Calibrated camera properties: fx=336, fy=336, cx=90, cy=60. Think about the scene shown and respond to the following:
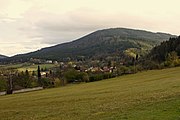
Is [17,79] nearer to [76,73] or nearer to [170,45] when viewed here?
[76,73]

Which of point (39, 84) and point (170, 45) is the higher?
point (170, 45)

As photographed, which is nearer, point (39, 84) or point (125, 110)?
point (125, 110)

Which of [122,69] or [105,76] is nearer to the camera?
[105,76]

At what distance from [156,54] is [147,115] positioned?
443 ft

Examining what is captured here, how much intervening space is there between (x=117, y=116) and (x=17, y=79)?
118 m

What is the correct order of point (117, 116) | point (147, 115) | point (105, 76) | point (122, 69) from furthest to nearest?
point (122, 69), point (105, 76), point (117, 116), point (147, 115)

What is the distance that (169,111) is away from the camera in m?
20.3

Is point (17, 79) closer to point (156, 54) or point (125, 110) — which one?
point (156, 54)

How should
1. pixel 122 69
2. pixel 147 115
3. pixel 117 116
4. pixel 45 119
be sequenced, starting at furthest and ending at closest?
1. pixel 122 69
2. pixel 45 119
3. pixel 117 116
4. pixel 147 115

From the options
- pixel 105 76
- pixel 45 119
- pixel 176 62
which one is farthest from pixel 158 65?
pixel 45 119

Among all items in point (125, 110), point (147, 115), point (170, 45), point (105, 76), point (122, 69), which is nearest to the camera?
point (147, 115)

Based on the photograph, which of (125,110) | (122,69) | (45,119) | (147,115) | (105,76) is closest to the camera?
(147,115)

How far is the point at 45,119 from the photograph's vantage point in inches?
993

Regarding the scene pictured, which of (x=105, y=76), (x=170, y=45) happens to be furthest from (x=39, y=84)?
(x=170, y=45)
